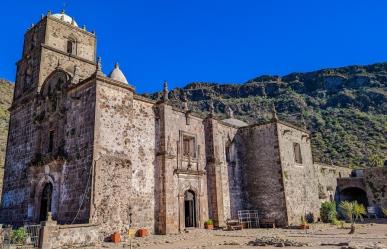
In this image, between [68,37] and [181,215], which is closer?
A: [181,215]

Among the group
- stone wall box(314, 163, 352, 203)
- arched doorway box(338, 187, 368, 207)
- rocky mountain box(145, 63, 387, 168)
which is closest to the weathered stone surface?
stone wall box(314, 163, 352, 203)

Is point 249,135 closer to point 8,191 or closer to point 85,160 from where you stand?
point 85,160

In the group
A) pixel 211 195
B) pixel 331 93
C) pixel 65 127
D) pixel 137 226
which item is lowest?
pixel 137 226

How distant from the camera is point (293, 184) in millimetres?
23359

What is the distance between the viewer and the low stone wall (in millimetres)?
12180

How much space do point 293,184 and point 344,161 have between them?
28175mm

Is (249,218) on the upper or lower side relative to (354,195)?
lower

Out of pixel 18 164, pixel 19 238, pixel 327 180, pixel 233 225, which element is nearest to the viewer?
pixel 19 238

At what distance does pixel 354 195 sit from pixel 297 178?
14.2 m

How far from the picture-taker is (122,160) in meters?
16.8

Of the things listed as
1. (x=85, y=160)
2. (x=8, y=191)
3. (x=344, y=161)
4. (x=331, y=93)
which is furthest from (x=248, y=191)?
(x=331, y=93)

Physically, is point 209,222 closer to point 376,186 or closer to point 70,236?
point 70,236

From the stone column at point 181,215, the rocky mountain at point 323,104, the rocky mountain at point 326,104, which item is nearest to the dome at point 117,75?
the stone column at point 181,215

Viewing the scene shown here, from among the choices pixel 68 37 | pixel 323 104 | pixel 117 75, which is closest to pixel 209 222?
pixel 117 75
